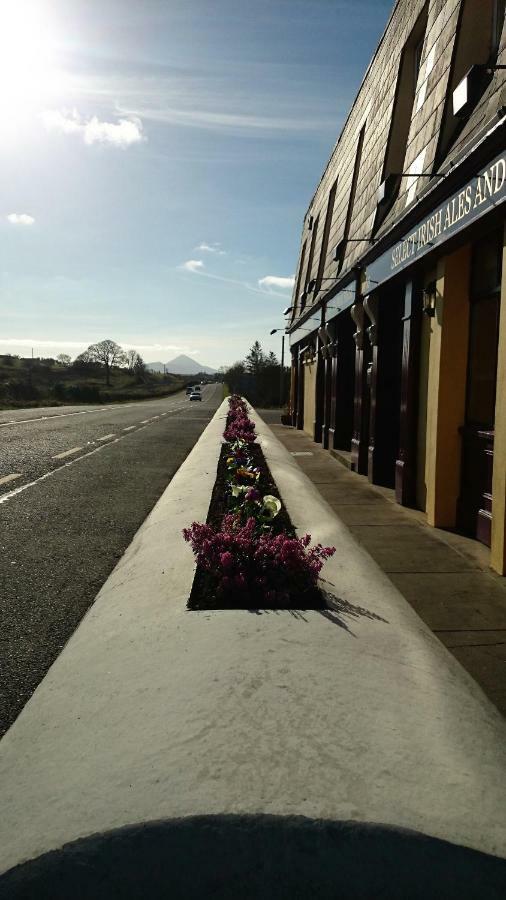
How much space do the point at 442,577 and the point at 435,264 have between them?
14.9ft

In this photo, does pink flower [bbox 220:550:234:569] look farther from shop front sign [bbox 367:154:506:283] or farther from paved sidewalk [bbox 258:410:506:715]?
shop front sign [bbox 367:154:506:283]

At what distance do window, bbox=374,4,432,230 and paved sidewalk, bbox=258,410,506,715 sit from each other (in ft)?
16.5

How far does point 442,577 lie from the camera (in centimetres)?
614

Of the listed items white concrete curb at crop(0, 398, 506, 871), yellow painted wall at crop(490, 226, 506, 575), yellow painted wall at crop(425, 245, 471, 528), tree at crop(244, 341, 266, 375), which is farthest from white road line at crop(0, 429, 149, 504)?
tree at crop(244, 341, 266, 375)

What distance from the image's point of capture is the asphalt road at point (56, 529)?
13.7 ft

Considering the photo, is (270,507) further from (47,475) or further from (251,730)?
(47,475)

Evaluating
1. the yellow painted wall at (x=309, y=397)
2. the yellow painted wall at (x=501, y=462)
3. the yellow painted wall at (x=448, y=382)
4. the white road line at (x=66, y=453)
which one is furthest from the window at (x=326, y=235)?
the yellow painted wall at (x=501, y=462)

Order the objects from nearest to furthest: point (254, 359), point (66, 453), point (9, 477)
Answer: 1. point (9, 477)
2. point (66, 453)
3. point (254, 359)

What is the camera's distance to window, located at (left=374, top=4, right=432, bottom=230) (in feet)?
34.8

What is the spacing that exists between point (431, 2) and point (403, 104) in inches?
69.3

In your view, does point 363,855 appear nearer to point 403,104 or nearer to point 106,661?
point 106,661

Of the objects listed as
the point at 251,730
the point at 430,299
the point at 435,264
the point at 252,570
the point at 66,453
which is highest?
the point at 435,264

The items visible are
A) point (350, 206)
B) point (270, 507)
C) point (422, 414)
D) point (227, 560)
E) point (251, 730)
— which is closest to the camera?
point (251, 730)

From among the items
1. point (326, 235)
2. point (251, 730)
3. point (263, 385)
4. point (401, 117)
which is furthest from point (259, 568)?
point (263, 385)
